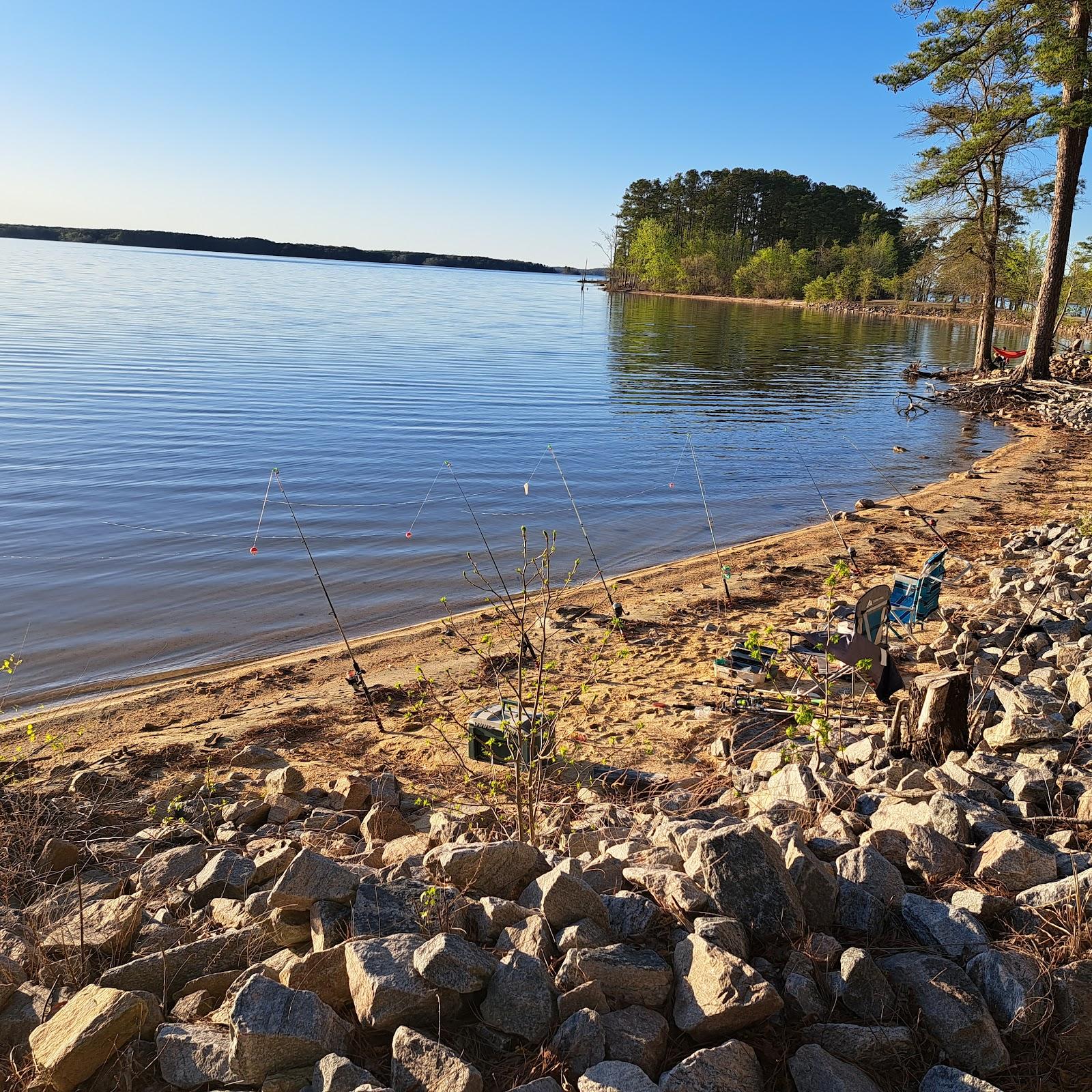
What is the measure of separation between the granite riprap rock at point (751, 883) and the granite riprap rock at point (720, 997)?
27cm

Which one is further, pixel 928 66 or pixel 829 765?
pixel 928 66

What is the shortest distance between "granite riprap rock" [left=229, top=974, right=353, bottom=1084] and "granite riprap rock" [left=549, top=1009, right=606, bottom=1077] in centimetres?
68

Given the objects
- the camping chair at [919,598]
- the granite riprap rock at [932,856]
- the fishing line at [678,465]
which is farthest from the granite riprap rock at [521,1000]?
the fishing line at [678,465]

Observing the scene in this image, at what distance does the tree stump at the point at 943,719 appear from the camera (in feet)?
15.8

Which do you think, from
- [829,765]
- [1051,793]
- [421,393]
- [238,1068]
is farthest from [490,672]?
[421,393]

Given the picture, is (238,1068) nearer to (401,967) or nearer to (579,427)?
(401,967)

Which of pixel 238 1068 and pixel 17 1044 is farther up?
pixel 238 1068

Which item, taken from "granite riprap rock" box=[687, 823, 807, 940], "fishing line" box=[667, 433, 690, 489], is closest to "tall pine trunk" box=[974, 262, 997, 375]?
"fishing line" box=[667, 433, 690, 489]

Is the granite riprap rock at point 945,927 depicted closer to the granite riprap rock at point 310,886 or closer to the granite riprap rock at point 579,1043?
the granite riprap rock at point 579,1043

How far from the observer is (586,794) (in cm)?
523

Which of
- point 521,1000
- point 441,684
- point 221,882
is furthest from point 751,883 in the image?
point 441,684

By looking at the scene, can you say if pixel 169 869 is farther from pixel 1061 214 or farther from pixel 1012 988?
pixel 1061 214

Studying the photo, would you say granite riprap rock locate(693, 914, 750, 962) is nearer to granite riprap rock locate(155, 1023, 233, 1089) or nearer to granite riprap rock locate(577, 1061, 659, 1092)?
granite riprap rock locate(577, 1061, 659, 1092)

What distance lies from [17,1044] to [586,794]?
306cm
